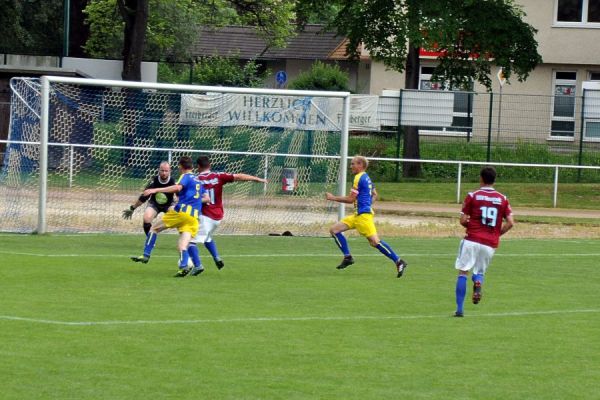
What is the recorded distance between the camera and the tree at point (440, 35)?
35125mm

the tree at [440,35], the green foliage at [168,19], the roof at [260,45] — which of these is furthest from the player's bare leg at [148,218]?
the roof at [260,45]

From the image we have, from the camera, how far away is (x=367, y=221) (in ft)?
58.5

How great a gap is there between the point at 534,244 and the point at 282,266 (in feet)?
22.8

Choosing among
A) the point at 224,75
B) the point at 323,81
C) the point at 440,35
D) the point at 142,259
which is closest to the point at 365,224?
the point at 142,259

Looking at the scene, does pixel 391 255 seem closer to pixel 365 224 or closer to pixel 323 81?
pixel 365 224

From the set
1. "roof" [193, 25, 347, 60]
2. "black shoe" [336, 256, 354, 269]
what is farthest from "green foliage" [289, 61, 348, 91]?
"black shoe" [336, 256, 354, 269]

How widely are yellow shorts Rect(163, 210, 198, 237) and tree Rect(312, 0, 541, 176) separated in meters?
19.1

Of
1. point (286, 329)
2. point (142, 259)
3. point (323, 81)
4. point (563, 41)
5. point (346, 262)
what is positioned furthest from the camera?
point (323, 81)

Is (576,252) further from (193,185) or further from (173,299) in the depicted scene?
(173,299)

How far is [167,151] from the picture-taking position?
82.0ft

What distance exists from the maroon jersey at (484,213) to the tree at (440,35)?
2141 cm

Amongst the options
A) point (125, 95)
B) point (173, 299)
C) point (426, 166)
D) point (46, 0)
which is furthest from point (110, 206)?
point (46, 0)

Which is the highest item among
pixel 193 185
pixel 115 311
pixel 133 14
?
pixel 133 14

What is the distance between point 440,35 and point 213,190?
721 inches
